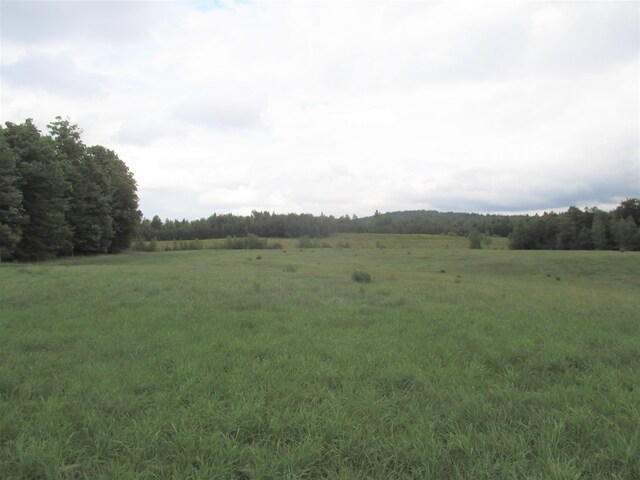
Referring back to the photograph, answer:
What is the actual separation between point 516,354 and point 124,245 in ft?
185

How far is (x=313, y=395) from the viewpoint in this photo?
14.7 feet

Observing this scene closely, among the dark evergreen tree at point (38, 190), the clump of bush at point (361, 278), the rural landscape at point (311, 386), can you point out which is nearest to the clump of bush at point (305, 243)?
the dark evergreen tree at point (38, 190)

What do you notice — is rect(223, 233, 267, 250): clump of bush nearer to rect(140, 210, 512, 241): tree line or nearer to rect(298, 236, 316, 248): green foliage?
rect(298, 236, 316, 248): green foliage

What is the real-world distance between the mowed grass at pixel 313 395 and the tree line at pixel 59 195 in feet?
90.7

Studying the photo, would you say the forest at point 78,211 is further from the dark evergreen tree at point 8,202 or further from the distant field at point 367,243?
the distant field at point 367,243

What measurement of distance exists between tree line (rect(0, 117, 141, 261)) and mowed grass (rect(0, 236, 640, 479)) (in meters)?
27.6

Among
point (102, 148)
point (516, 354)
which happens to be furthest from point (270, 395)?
point (102, 148)

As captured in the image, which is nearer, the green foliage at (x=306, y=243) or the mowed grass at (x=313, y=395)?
the mowed grass at (x=313, y=395)

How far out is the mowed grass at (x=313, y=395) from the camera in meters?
3.26

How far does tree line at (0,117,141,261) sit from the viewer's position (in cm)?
3062

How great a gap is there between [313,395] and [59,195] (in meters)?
40.1

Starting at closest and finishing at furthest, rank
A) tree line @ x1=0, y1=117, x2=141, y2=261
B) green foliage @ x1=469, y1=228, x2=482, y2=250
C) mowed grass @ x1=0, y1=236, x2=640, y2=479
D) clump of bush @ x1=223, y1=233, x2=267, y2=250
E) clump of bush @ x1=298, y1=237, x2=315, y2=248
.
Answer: mowed grass @ x1=0, y1=236, x2=640, y2=479 < tree line @ x1=0, y1=117, x2=141, y2=261 < green foliage @ x1=469, y1=228, x2=482, y2=250 < clump of bush @ x1=223, y1=233, x2=267, y2=250 < clump of bush @ x1=298, y1=237, x2=315, y2=248

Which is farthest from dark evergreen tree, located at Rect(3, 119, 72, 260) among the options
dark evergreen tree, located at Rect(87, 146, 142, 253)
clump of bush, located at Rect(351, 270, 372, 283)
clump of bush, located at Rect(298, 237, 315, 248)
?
clump of bush, located at Rect(298, 237, 315, 248)

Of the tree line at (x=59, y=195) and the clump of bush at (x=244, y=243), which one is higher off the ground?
the tree line at (x=59, y=195)
